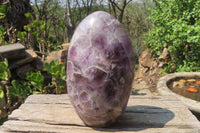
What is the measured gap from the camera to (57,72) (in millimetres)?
2559

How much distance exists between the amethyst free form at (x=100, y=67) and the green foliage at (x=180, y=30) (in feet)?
7.68

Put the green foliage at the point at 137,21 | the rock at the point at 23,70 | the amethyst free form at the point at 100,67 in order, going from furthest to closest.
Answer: the green foliage at the point at 137,21, the rock at the point at 23,70, the amethyst free form at the point at 100,67

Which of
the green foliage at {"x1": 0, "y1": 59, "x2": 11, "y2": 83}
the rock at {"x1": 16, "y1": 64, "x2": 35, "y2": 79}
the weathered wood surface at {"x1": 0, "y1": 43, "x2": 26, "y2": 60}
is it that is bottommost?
the rock at {"x1": 16, "y1": 64, "x2": 35, "y2": 79}

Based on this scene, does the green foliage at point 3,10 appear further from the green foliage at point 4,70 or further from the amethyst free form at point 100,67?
the amethyst free form at point 100,67

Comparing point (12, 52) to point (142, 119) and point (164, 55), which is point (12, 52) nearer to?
point (142, 119)

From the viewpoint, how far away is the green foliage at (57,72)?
8.63 feet

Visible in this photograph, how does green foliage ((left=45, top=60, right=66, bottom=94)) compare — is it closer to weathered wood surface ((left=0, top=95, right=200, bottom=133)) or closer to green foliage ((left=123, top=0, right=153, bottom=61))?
weathered wood surface ((left=0, top=95, right=200, bottom=133))

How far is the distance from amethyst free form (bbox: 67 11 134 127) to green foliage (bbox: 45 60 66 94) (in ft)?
4.23

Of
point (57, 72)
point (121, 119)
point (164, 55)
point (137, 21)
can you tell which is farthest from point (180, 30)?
point (137, 21)

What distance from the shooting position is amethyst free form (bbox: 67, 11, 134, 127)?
125 cm

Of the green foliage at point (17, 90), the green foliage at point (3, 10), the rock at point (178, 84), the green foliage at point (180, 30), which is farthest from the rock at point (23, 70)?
the green foliage at point (180, 30)

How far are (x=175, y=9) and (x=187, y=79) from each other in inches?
61.9

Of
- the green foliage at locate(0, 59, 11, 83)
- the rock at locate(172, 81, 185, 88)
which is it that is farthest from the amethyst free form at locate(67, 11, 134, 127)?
the rock at locate(172, 81, 185, 88)

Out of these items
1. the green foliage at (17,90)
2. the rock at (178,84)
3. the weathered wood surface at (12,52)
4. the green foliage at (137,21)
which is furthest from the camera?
Answer: the green foliage at (137,21)
